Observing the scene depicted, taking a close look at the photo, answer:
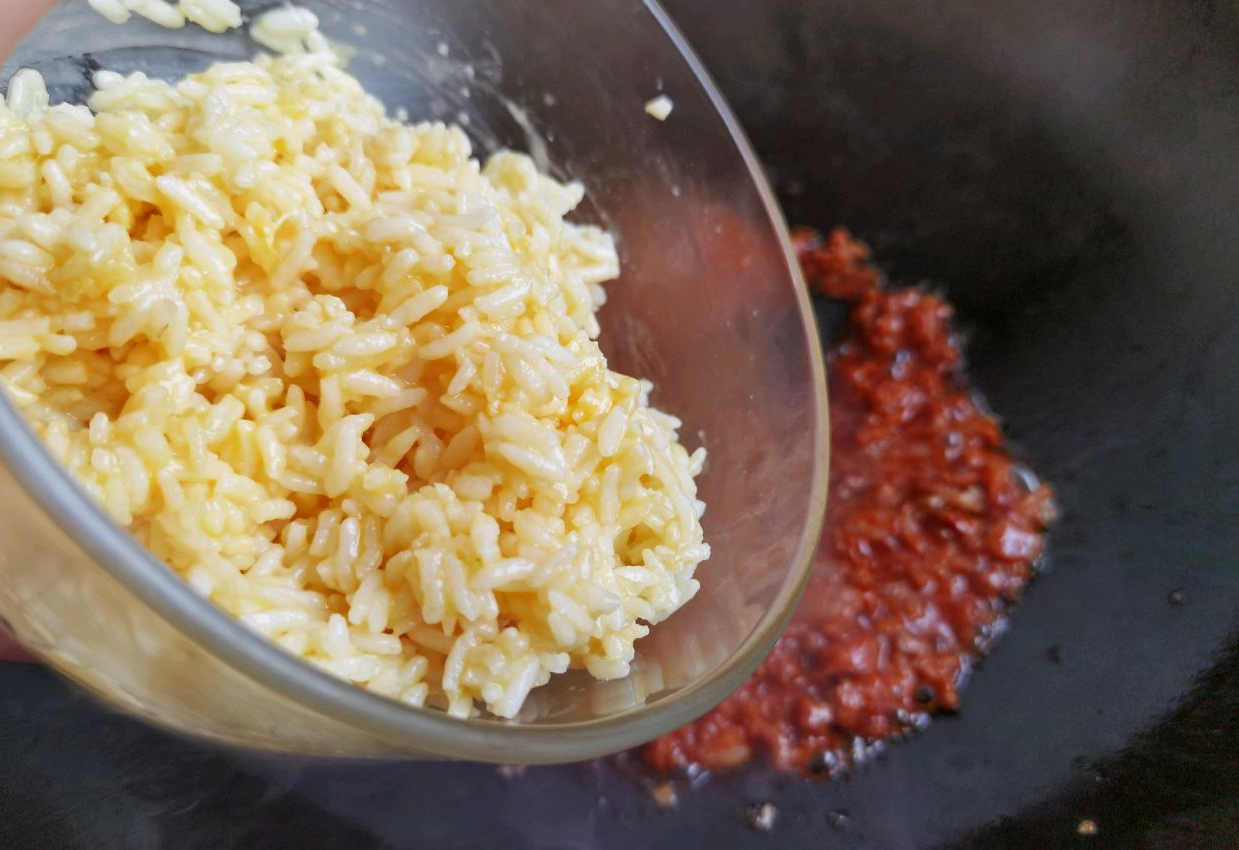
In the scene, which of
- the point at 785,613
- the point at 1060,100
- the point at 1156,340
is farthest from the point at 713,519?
the point at 1060,100

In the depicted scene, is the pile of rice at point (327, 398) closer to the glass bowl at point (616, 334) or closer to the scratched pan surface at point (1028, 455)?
the glass bowl at point (616, 334)

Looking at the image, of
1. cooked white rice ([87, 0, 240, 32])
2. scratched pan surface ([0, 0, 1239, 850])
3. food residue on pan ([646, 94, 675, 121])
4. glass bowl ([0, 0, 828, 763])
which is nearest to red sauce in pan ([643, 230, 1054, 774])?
scratched pan surface ([0, 0, 1239, 850])

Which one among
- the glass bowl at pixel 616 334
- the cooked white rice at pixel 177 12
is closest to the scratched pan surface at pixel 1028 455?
Answer: the glass bowl at pixel 616 334

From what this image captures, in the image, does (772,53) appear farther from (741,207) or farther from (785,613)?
(785,613)

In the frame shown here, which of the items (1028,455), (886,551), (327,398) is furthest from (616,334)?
(1028,455)

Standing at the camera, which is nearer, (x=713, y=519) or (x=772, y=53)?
(x=713, y=519)

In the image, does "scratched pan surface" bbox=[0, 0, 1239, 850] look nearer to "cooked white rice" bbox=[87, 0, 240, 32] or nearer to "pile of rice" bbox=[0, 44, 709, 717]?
"pile of rice" bbox=[0, 44, 709, 717]
